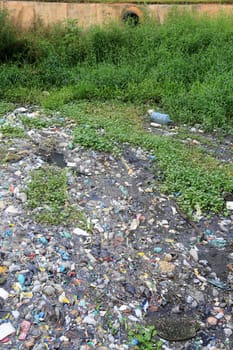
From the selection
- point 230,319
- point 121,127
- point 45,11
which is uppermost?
point 45,11

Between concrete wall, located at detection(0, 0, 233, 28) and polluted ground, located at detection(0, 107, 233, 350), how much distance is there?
3.23 m

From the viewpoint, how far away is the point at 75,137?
4.47m

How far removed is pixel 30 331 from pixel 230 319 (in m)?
1.22

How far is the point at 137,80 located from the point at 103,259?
3.38m

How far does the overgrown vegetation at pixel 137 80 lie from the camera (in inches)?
170

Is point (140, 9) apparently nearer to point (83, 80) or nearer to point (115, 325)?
point (83, 80)

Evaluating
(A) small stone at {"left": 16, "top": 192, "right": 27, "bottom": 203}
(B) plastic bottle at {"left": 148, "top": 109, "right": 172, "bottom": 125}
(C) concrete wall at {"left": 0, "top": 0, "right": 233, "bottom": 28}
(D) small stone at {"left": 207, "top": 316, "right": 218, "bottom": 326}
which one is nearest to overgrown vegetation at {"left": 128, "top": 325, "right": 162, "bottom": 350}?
(D) small stone at {"left": 207, "top": 316, "right": 218, "bottom": 326}

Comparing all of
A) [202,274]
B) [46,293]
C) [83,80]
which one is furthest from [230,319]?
[83,80]

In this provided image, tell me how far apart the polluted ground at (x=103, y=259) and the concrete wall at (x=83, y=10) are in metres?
3.23

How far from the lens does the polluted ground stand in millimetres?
2547

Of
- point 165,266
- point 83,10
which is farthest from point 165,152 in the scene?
point 83,10

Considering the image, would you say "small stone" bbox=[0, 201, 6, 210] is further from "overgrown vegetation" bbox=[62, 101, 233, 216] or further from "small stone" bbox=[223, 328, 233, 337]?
"small stone" bbox=[223, 328, 233, 337]

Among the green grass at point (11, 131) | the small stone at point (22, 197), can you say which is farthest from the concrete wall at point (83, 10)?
the small stone at point (22, 197)

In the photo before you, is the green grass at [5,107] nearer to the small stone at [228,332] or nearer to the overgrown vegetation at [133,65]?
the overgrown vegetation at [133,65]
